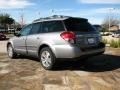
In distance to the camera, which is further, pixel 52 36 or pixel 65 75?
pixel 52 36

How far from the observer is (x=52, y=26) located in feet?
30.0

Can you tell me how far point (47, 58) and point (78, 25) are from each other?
Result: 1.49 meters

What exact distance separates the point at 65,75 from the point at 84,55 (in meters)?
0.93

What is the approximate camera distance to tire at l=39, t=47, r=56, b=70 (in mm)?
8766

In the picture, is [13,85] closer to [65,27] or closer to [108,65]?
[65,27]

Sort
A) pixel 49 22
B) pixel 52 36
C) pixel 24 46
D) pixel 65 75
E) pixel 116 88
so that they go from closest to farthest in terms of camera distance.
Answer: pixel 116 88 < pixel 65 75 < pixel 52 36 < pixel 49 22 < pixel 24 46

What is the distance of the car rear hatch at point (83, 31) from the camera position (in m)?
8.45

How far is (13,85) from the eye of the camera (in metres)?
7.05

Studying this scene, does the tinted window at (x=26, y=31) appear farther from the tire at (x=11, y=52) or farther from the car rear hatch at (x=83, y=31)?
the car rear hatch at (x=83, y=31)

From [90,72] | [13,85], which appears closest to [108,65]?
[90,72]

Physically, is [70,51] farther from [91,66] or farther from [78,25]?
[91,66]

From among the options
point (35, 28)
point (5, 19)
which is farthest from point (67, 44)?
point (5, 19)

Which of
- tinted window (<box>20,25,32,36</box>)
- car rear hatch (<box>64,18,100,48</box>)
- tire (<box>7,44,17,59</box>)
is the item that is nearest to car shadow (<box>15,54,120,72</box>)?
car rear hatch (<box>64,18,100,48</box>)

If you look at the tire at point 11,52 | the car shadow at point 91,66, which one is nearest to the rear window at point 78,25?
the car shadow at point 91,66
